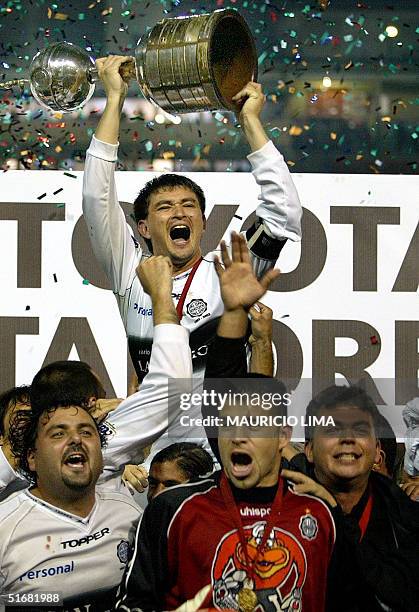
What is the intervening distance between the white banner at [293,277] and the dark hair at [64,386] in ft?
0.44

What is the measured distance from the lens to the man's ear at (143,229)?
3.56 meters

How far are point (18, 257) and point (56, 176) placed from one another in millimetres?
292

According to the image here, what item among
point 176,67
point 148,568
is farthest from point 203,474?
point 176,67

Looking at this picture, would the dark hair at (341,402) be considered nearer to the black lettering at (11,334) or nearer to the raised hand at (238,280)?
the raised hand at (238,280)

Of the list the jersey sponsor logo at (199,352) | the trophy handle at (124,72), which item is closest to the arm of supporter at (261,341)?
the jersey sponsor logo at (199,352)

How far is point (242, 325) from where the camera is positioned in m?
3.14

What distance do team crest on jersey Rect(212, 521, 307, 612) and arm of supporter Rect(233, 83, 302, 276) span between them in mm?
820

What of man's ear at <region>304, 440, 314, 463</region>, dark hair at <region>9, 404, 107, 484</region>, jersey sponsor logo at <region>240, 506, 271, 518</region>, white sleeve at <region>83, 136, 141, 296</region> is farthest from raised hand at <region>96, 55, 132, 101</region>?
jersey sponsor logo at <region>240, 506, 271, 518</region>

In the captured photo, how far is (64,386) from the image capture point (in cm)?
337

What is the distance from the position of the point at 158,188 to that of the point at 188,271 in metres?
0.29

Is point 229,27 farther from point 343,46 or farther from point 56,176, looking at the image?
point 56,176

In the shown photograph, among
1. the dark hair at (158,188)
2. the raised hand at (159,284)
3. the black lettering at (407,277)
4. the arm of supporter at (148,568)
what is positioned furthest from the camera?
the black lettering at (407,277)

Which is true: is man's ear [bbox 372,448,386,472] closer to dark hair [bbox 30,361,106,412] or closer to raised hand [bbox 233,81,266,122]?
dark hair [bbox 30,361,106,412]

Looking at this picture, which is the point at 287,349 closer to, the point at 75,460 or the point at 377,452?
the point at 377,452
